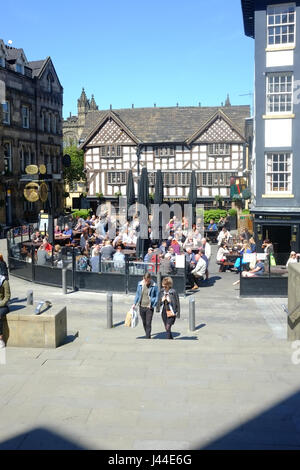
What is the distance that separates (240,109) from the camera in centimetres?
4931

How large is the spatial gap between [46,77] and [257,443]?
4370 centimetres

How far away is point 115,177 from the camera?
50125mm

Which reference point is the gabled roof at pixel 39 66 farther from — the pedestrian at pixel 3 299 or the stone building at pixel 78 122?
the stone building at pixel 78 122

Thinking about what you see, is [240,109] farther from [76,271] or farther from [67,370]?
[67,370]

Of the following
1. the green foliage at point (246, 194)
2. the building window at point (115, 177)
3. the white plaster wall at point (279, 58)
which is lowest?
the green foliage at point (246, 194)

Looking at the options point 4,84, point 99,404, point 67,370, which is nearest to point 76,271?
point 67,370

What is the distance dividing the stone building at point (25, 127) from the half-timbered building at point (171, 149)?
13.5ft

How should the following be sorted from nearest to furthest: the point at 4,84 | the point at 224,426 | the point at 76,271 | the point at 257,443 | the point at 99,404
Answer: the point at 257,443 < the point at 224,426 < the point at 99,404 < the point at 76,271 < the point at 4,84

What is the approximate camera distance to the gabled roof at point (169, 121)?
159ft

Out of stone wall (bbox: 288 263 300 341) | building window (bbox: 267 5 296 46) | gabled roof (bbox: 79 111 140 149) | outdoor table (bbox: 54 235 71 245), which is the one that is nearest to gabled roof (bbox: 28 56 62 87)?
gabled roof (bbox: 79 111 140 149)

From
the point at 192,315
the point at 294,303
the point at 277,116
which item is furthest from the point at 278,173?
the point at 294,303

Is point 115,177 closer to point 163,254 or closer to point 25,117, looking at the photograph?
point 25,117

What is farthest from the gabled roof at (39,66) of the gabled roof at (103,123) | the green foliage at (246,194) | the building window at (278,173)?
the building window at (278,173)
